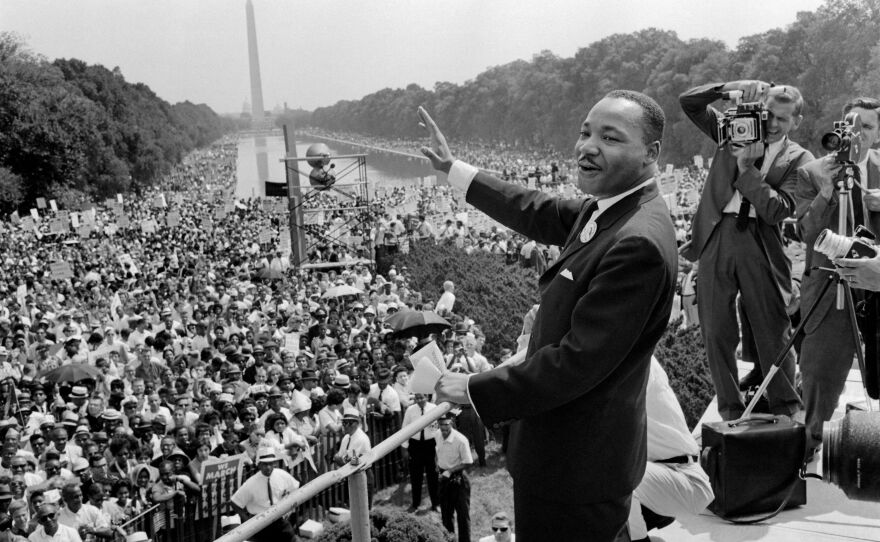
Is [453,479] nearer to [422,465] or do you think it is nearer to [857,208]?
[422,465]

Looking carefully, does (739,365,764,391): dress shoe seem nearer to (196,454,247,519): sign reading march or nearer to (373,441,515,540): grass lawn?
(373,441,515,540): grass lawn

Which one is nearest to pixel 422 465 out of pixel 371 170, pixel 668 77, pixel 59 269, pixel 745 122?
pixel 745 122

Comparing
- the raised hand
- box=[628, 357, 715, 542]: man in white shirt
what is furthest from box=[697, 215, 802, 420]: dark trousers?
the raised hand

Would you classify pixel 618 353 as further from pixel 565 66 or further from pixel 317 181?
pixel 565 66

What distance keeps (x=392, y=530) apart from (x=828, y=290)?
2.72 metres

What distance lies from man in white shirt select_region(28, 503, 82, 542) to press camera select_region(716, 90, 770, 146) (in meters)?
5.79

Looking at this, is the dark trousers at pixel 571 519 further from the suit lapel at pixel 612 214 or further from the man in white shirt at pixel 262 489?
the man in white shirt at pixel 262 489

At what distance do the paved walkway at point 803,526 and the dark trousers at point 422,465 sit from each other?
5.34 metres

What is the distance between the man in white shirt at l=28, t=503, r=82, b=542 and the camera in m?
7.11

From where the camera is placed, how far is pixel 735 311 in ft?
15.4

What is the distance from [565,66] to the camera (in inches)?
3647

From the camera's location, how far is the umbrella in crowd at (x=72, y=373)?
11.9 meters

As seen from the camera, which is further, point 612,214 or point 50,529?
point 50,529

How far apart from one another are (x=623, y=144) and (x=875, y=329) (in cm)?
231
